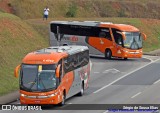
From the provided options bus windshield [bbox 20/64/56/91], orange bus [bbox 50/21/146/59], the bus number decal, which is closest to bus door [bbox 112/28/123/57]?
orange bus [bbox 50/21/146/59]

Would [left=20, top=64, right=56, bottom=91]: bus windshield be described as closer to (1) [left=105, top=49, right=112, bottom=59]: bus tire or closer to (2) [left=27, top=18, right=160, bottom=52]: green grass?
(1) [left=105, top=49, right=112, bottom=59]: bus tire

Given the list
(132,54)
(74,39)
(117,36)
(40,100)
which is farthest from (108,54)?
(40,100)

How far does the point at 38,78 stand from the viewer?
29094 mm

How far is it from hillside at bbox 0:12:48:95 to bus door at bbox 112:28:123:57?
22.0 ft

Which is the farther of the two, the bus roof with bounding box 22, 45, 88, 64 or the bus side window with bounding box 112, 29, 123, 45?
the bus side window with bounding box 112, 29, 123, 45

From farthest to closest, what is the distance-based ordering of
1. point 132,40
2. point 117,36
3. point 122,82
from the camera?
point 132,40, point 117,36, point 122,82

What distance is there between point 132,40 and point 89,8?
27019mm

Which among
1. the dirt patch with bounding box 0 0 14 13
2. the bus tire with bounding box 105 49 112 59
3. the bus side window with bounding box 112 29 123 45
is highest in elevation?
the dirt patch with bounding box 0 0 14 13

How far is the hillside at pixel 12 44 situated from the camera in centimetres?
3729

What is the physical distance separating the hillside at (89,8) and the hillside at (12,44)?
13.1 meters

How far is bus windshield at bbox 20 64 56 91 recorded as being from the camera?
2903 centimetres

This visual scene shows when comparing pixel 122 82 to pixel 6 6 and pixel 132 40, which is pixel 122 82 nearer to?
pixel 132 40

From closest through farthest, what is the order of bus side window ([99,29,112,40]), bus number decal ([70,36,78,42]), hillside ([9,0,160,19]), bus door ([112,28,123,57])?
bus door ([112,28,123,57])
bus side window ([99,29,112,40])
bus number decal ([70,36,78,42])
hillside ([9,0,160,19])

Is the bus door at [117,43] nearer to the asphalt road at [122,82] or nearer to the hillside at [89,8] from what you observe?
the asphalt road at [122,82]
